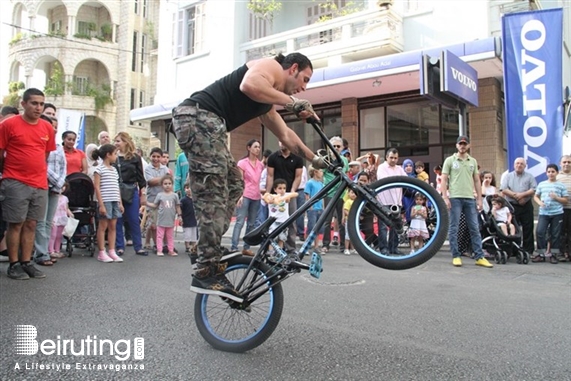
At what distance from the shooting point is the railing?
15.2 metres

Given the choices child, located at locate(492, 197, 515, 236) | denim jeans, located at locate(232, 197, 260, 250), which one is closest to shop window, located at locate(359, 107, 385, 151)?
child, located at locate(492, 197, 515, 236)

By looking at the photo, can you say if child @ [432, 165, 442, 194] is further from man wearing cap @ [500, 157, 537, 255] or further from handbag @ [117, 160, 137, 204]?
handbag @ [117, 160, 137, 204]

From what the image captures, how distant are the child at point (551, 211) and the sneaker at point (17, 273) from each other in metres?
8.16

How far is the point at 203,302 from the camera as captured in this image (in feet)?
11.2

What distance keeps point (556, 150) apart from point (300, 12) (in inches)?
583

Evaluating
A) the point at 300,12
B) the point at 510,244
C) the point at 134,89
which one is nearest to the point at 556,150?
the point at 510,244

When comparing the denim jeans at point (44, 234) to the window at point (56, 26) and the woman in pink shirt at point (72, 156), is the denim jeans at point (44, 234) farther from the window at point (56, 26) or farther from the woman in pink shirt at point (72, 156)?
the window at point (56, 26)

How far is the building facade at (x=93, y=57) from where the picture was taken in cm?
3766

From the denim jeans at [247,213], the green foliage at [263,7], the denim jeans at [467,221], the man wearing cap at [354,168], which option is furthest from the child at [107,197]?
the green foliage at [263,7]

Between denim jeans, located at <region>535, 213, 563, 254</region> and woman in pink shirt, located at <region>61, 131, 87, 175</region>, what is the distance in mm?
8208

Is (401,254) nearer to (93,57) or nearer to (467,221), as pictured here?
(467,221)

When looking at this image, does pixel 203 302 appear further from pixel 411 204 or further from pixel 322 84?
pixel 322 84

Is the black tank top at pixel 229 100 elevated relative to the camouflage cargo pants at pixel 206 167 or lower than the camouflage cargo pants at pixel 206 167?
elevated

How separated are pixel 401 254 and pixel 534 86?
8246 millimetres
